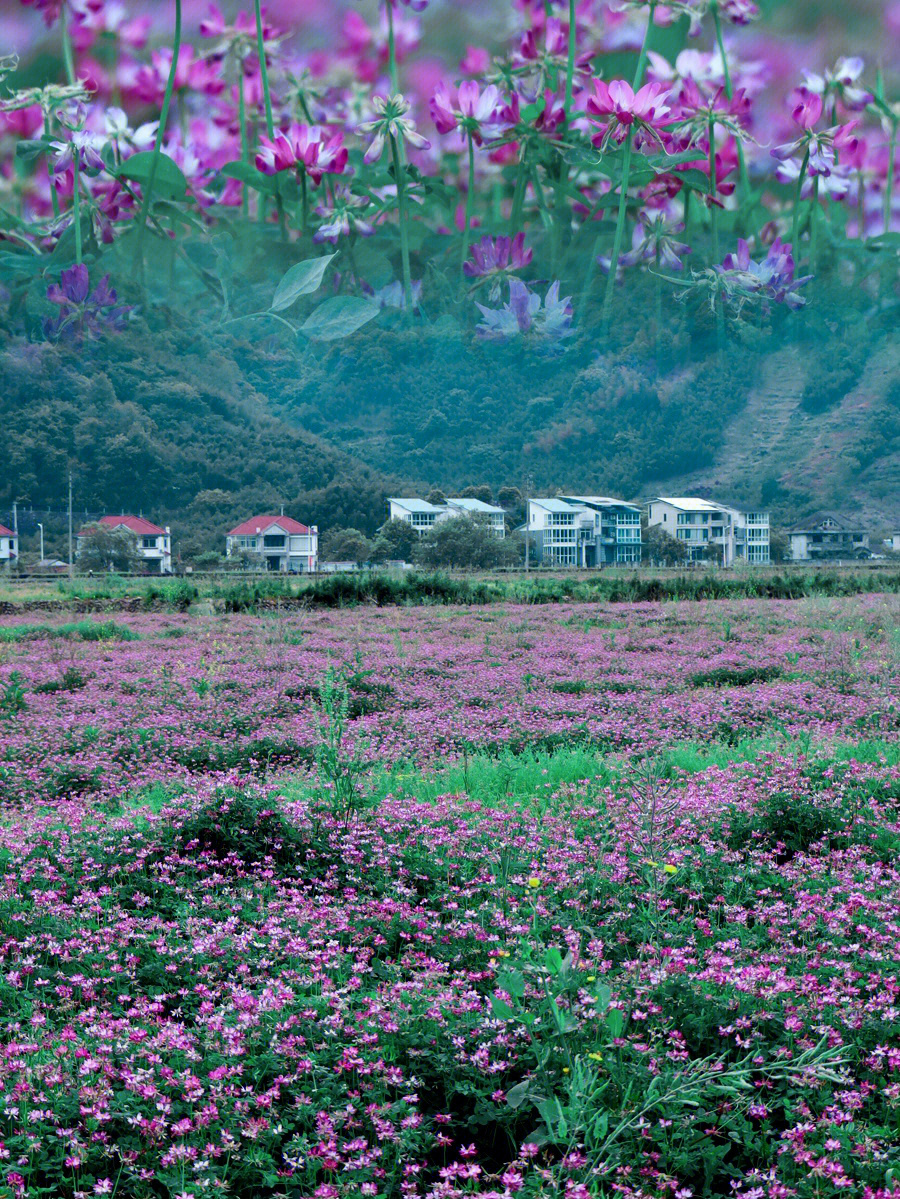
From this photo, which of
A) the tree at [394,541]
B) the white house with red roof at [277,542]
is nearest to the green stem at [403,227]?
the white house with red roof at [277,542]

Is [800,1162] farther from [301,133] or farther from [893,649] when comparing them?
[893,649]

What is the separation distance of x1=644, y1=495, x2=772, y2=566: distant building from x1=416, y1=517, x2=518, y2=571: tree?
4.45 metres

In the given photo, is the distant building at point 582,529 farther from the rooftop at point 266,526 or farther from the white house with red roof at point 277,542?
the rooftop at point 266,526

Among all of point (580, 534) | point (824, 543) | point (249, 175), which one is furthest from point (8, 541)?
point (249, 175)

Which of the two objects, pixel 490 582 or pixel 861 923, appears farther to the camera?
pixel 490 582

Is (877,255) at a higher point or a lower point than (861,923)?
higher

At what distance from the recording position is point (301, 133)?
232 cm

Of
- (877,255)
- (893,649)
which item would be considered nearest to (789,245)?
(877,255)

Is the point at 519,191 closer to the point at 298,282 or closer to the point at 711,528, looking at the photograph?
the point at 298,282

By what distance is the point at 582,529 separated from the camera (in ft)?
59.1

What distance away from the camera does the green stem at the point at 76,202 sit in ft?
7.70

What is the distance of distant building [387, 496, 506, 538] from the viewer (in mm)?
15836

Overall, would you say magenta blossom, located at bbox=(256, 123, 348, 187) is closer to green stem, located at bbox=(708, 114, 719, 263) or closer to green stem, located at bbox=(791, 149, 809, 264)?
green stem, located at bbox=(708, 114, 719, 263)

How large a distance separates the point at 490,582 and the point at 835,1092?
25038 millimetres
